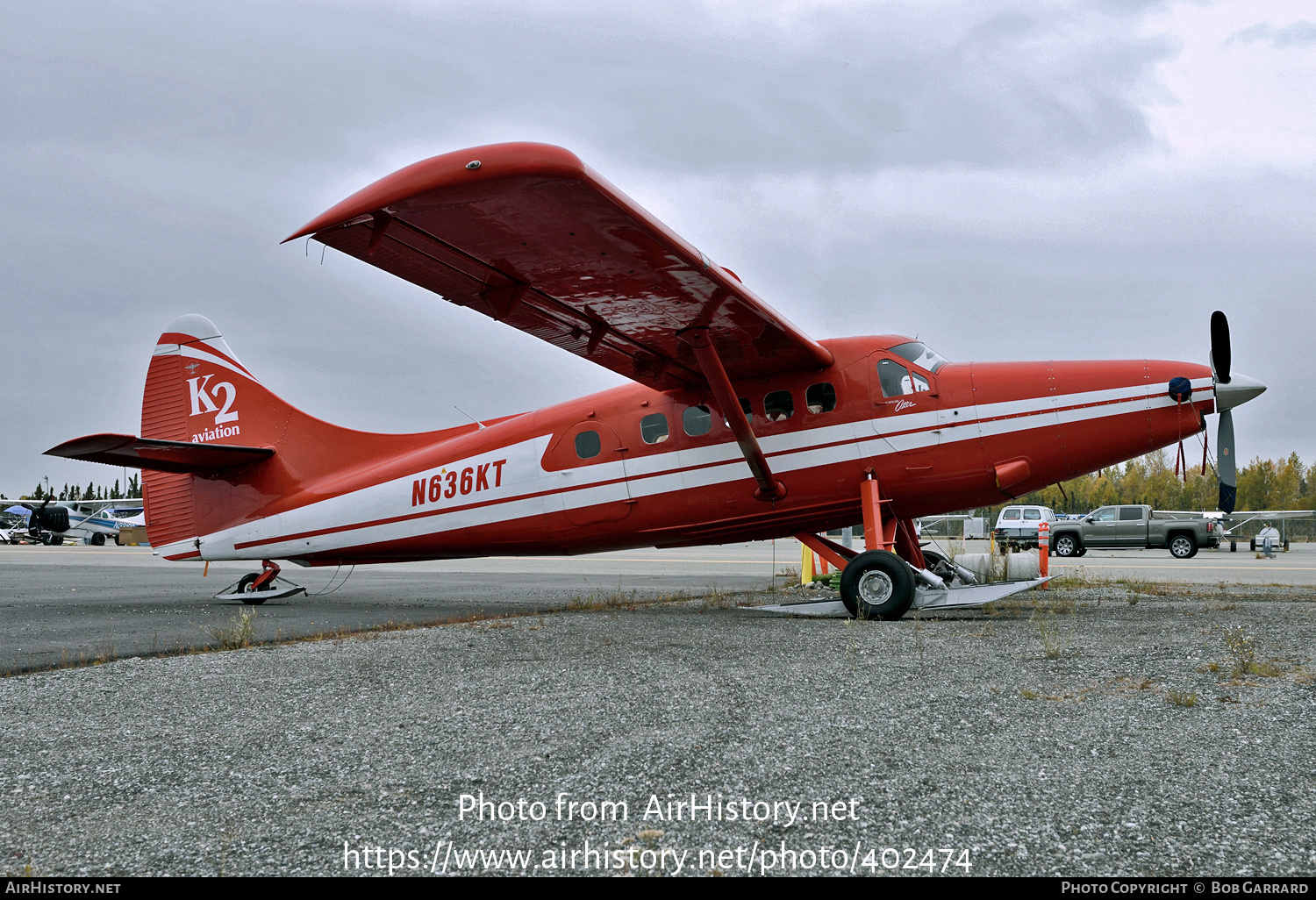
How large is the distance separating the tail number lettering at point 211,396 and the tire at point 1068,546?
2955cm

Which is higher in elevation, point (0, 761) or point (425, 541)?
point (425, 541)

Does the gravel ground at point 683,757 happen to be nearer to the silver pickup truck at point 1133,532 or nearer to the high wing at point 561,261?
the high wing at point 561,261

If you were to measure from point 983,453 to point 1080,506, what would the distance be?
102 m

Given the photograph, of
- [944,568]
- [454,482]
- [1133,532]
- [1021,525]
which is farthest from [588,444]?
[1021,525]

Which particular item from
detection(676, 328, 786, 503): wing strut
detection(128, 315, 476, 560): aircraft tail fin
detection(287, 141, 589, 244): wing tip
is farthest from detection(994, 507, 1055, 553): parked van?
detection(287, 141, 589, 244): wing tip

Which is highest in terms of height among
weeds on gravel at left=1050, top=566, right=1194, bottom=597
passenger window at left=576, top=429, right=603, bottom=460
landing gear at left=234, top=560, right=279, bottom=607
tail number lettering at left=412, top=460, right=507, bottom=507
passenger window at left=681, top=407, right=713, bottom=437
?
passenger window at left=681, top=407, right=713, bottom=437

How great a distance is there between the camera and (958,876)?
230cm

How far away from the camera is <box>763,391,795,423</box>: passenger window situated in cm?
932

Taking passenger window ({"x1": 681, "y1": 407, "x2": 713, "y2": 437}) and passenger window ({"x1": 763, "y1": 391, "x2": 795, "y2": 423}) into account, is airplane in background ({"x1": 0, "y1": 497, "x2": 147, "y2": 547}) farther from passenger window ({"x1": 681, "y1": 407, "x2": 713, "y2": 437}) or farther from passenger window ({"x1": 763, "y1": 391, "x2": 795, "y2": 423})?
passenger window ({"x1": 763, "y1": 391, "x2": 795, "y2": 423})

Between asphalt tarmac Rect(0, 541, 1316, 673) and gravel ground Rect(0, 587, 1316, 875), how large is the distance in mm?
2150

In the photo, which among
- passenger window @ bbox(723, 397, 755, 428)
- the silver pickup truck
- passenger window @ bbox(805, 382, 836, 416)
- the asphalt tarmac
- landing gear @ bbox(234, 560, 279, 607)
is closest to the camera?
the asphalt tarmac

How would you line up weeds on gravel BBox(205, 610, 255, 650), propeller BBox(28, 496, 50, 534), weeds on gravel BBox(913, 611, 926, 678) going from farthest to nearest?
propeller BBox(28, 496, 50, 534) → weeds on gravel BBox(205, 610, 255, 650) → weeds on gravel BBox(913, 611, 926, 678)
